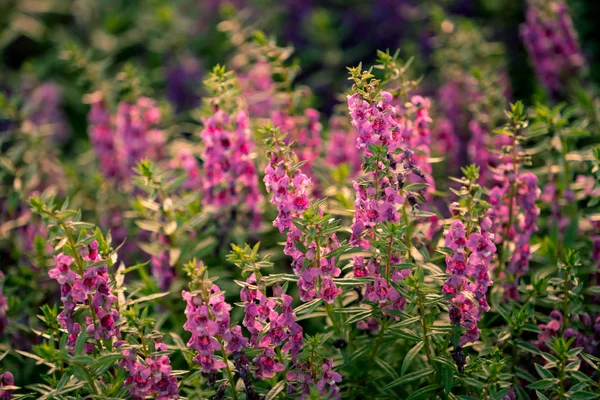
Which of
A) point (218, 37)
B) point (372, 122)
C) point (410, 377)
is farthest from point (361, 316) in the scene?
point (218, 37)

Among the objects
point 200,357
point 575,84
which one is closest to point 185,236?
point 200,357

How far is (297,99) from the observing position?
3.88m

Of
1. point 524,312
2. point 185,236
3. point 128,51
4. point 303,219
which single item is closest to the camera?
point 303,219

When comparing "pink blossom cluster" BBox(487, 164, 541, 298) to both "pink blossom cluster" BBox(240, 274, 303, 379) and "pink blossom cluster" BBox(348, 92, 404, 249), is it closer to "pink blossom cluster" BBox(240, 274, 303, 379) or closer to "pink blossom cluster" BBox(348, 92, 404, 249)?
"pink blossom cluster" BBox(348, 92, 404, 249)

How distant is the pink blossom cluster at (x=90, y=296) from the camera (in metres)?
2.46

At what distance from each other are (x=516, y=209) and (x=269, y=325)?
1268 mm

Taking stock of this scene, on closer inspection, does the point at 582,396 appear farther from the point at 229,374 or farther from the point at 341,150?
the point at 341,150

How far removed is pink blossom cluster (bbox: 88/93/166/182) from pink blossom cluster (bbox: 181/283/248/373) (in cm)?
182

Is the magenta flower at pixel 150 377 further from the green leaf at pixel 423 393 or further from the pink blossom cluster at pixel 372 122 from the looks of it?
the pink blossom cluster at pixel 372 122

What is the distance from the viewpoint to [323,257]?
2.48 metres

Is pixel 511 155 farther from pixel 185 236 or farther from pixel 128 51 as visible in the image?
pixel 128 51

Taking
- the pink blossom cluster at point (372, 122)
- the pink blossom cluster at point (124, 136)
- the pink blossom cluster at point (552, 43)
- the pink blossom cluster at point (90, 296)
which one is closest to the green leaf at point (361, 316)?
the pink blossom cluster at point (372, 122)

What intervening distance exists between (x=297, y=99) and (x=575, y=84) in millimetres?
1905

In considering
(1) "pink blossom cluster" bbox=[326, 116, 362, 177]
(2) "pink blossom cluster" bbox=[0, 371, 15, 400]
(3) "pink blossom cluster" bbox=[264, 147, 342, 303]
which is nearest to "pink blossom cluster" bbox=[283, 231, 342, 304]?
(3) "pink blossom cluster" bbox=[264, 147, 342, 303]
